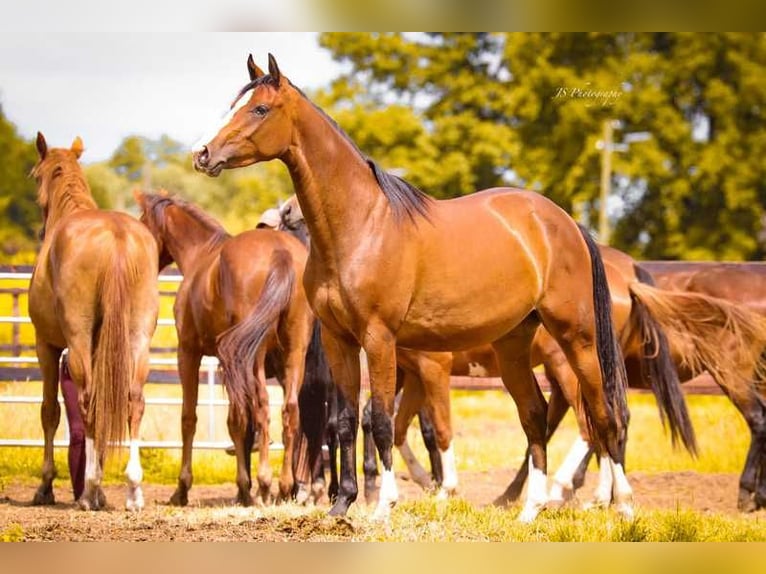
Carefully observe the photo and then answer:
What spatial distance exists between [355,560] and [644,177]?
1396 cm

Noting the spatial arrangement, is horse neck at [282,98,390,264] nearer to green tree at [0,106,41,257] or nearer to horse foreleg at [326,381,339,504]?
horse foreleg at [326,381,339,504]

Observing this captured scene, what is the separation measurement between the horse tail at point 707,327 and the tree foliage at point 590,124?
8.67 m

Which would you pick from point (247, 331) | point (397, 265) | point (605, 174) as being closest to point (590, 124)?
point (605, 174)

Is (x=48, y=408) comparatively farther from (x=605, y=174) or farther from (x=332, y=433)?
(x=605, y=174)

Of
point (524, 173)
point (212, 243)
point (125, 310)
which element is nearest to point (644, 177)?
point (524, 173)

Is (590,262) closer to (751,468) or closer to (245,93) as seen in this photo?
(245,93)

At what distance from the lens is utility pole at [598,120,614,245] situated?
1627 centimetres

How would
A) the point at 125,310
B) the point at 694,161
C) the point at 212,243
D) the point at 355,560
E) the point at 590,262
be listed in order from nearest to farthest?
the point at 355,560 < the point at 590,262 < the point at 125,310 < the point at 212,243 < the point at 694,161

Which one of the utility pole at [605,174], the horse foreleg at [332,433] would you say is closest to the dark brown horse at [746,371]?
the horse foreleg at [332,433]

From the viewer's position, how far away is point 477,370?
876 cm

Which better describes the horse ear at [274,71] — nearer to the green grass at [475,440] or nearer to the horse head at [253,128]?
the horse head at [253,128]

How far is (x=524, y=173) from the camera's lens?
1714cm

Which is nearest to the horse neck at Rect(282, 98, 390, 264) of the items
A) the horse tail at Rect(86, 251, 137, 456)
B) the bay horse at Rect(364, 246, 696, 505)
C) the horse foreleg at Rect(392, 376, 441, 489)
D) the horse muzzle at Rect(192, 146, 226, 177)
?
the horse muzzle at Rect(192, 146, 226, 177)

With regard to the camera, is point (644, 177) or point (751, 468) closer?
point (751, 468)
